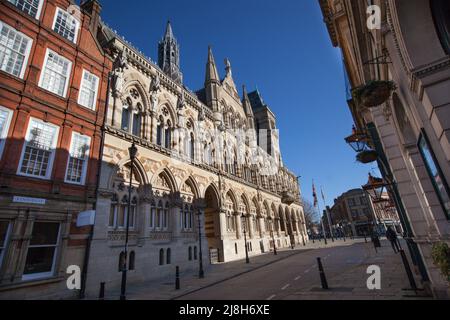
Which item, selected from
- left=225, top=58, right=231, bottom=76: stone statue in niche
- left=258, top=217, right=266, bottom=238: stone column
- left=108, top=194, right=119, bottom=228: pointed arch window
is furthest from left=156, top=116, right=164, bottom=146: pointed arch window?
left=225, top=58, right=231, bottom=76: stone statue in niche

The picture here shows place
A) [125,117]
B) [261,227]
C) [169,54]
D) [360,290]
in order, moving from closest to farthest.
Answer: [360,290] → [125,117] → [261,227] → [169,54]

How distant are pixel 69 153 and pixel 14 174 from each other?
8.80ft

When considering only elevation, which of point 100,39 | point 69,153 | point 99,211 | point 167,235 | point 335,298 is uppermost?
point 100,39

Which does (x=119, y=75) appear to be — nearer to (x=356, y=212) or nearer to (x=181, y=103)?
(x=181, y=103)

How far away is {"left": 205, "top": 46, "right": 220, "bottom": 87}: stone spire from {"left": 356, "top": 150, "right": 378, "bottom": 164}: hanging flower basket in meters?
26.0

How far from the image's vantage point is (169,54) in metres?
41.1

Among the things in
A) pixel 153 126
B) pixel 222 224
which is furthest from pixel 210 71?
pixel 222 224

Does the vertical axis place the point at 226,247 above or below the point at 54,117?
below

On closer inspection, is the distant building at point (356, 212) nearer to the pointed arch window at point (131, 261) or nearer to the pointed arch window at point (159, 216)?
the pointed arch window at point (159, 216)

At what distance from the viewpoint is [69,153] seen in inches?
494

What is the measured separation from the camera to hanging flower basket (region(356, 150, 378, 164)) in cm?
1076

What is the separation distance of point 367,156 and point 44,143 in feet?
52.1
